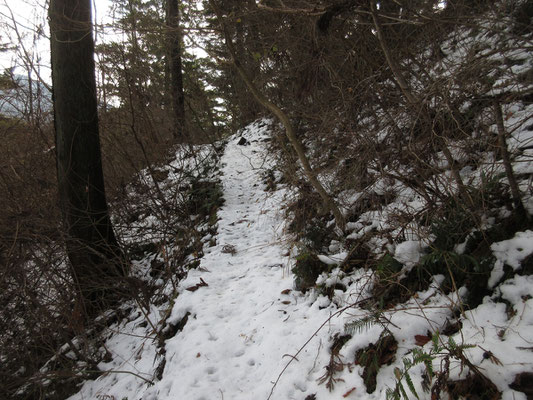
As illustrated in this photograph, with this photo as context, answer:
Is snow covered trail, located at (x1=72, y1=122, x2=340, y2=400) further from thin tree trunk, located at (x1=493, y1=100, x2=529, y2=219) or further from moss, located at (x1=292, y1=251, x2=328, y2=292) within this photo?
thin tree trunk, located at (x1=493, y1=100, x2=529, y2=219)

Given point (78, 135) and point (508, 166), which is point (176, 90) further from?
point (508, 166)

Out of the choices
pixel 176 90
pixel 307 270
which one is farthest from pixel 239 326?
pixel 176 90

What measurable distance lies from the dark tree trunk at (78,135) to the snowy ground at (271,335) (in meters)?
0.87

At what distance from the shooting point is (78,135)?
396cm

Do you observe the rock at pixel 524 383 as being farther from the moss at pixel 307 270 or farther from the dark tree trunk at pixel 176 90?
the dark tree trunk at pixel 176 90

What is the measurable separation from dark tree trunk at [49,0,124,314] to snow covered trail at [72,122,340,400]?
89 cm

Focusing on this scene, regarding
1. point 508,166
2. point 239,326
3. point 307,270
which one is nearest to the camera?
point 508,166

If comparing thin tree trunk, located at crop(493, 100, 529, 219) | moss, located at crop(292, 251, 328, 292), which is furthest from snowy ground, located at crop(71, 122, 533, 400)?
thin tree trunk, located at crop(493, 100, 529, 219)

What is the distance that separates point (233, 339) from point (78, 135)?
10.9ft

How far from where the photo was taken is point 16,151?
5484 millimetres

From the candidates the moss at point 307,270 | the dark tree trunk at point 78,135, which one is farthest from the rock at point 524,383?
the dark tree trunk at point 78,135

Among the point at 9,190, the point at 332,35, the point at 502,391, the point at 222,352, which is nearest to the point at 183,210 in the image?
the point at 9,190

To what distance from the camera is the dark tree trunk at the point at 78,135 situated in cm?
378

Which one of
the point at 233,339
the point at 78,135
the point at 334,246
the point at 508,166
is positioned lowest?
the point at 233,339
